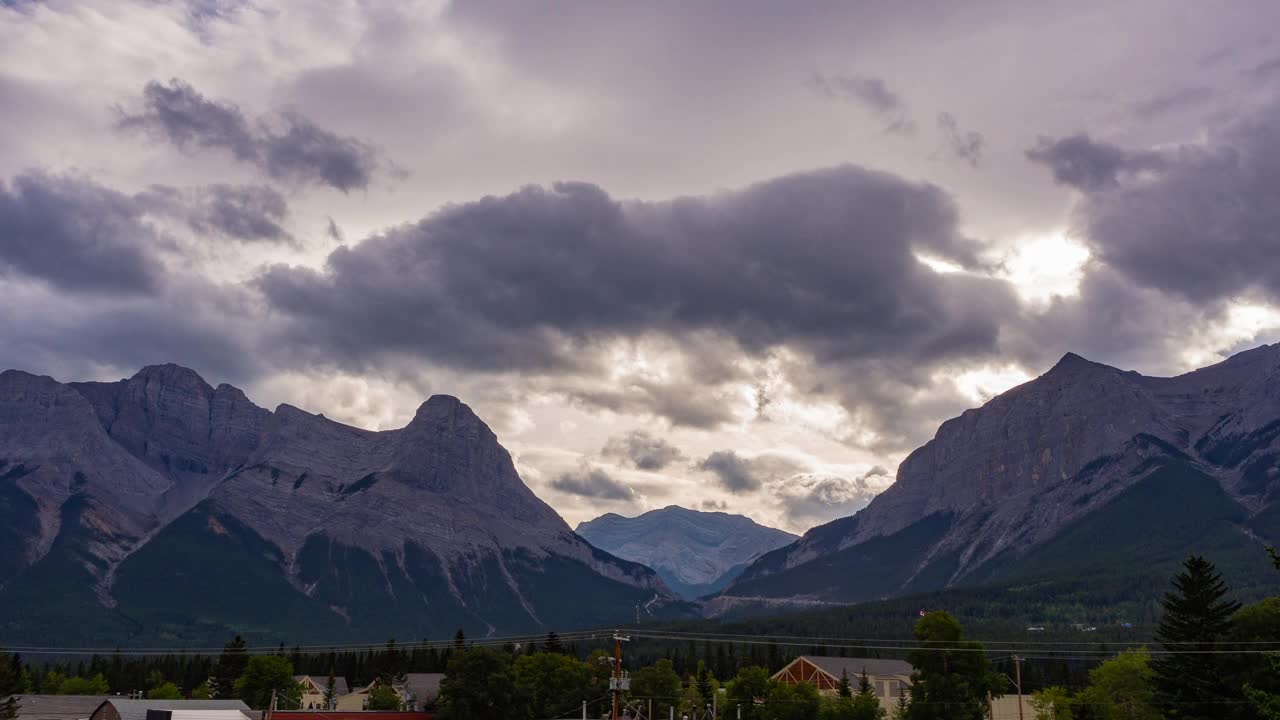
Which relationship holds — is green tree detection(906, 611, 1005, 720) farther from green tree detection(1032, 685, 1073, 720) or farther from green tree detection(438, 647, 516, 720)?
green tree detection(438, 647, 516, 720)

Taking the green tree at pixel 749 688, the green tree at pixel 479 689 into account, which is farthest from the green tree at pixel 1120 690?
the green tree at pixel 479 689

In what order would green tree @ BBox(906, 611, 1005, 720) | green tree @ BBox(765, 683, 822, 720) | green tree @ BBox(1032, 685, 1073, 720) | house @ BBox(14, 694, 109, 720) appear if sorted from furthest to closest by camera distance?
green tree @ BBox(765, 683, 822, 720) → house @ BBox(14, 694, 109, 720) → green tree @ BBox(1032, 685, 1073, 720) → green tree @ BBox(906, 611, 1005, 720)

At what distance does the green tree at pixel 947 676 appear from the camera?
14288 cm

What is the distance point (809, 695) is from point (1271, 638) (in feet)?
272

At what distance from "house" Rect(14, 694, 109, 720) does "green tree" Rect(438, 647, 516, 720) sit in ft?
170

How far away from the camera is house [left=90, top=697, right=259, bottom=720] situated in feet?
435

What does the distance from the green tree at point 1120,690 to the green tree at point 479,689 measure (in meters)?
80.1

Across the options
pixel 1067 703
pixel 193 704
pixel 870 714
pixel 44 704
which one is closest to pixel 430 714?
pixel 193 704

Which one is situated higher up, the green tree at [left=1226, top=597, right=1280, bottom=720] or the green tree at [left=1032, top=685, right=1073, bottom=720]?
the green tree at [left=1226, top=597, right=1280, bottom=720]

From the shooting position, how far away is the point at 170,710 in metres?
133

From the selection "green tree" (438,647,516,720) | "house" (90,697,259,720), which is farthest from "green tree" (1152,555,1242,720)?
"house" (90,697,259,720)

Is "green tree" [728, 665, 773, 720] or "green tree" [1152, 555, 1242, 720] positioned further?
A: "green tree" [728, 665, 773, 720]

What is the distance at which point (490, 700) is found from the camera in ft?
551

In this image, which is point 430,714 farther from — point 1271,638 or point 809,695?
point 1271,638
